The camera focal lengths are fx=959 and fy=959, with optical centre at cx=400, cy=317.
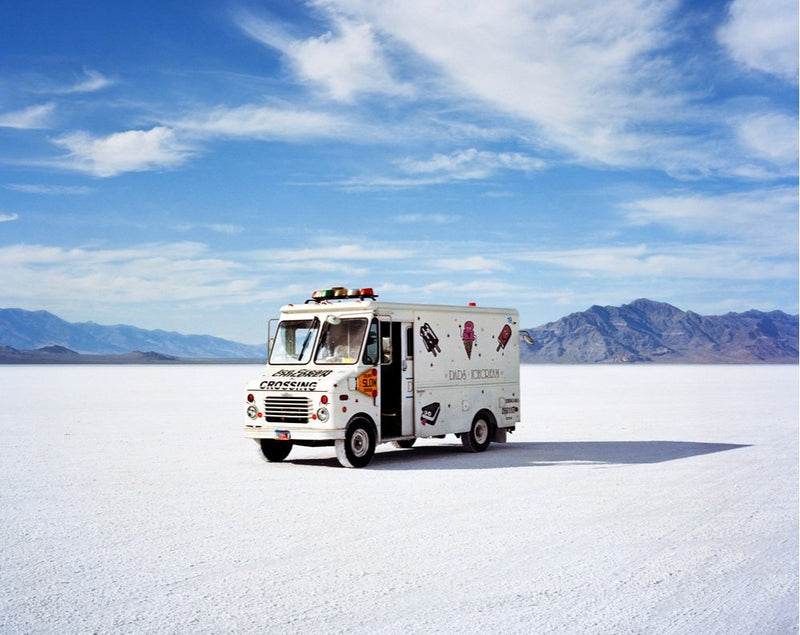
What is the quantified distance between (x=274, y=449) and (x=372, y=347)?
255cm

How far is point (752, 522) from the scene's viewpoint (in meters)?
10.5

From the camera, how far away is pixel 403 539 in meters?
9.66

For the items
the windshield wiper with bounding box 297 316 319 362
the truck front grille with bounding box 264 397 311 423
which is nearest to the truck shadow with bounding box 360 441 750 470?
the truck front grille with bounding box 264 397 311 423

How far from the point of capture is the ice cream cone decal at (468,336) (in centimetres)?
1862

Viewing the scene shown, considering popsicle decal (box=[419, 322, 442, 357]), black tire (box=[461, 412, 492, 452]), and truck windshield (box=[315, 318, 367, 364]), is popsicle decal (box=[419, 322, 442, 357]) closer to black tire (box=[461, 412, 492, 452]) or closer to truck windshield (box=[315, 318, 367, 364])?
truck windshield (box=[315, 318, 367, 364])

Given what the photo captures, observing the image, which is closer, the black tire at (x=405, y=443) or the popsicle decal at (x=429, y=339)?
the popsicle decal at (x=429, y=339)

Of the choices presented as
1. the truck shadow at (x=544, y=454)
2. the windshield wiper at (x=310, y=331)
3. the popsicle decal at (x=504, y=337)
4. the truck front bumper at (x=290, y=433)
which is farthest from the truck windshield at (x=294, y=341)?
the popsicle decal at (x=504, y=337)

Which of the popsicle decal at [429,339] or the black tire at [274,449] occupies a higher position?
the popsicle decal at [429,339]

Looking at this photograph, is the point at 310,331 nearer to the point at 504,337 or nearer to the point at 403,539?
the point at 504,337

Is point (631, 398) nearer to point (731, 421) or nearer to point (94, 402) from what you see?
point (731, 421)

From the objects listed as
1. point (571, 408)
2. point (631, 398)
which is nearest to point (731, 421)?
point (571, 408)

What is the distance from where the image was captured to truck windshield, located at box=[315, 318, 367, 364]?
16.6 meters

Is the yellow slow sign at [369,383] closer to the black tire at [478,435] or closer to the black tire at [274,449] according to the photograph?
the black tire at [274,449]

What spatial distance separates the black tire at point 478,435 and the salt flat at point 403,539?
721mm
